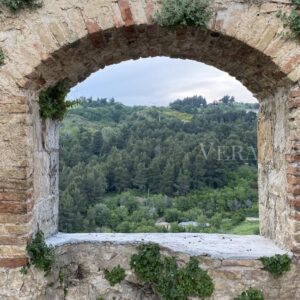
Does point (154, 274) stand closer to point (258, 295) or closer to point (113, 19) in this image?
point (258, 295)

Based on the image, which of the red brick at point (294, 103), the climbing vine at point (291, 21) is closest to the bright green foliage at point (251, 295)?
the red brick at point (294, 103)

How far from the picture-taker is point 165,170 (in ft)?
95.3

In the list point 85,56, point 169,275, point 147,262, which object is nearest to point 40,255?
point 147,262

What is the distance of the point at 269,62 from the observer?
276 centimetres

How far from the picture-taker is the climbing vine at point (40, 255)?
109 inches

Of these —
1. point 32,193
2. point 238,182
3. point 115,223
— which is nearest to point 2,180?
point 32,193

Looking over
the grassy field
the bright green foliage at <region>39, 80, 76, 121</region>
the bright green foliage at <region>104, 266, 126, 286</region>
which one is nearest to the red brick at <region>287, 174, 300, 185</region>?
the bright green foliage at <region>104, 266, 126, 286</region>

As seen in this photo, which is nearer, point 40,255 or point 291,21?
point 291,21

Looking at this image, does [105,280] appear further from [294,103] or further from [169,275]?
[294,103]

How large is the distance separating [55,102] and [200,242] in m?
1.63

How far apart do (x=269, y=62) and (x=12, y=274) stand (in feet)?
7.43

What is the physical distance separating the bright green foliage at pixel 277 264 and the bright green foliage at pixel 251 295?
6.7 inches

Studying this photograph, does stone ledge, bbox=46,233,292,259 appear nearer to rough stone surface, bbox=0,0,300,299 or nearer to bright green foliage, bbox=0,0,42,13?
rough stone surface, bbox=0,0,300,299

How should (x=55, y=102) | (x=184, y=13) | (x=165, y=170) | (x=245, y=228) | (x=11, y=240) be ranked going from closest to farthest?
(x=184, y=13) → (x=11, y=240) → (x=55, y=102) → (x=245, y=228) → (x=165, y=170)
